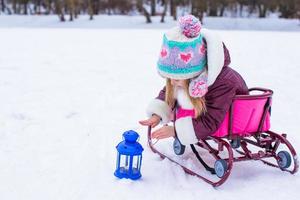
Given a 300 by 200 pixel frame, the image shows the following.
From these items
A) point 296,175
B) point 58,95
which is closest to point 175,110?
point 296,175

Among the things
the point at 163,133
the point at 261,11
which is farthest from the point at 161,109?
the point at 261,11

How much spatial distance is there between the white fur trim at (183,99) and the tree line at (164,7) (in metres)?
28.2

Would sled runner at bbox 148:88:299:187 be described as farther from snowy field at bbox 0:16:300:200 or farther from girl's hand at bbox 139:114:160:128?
girl's hand at bbox 139:114:160:128

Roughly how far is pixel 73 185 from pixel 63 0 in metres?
32.7

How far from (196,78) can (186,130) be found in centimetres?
30

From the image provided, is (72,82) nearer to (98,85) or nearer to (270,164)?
(98,85)

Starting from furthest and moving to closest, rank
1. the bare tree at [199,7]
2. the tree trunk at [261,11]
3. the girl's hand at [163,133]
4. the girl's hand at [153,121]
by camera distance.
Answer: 1. the tree trunk at [261,11]
2. the bare tree at [199,7]
3. the girl's hand at [153,121]
4. the girl's hand at [163,133]

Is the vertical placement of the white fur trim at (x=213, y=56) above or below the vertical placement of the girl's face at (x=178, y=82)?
above

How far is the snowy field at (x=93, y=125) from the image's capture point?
8.19 ft

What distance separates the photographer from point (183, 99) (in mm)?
2625

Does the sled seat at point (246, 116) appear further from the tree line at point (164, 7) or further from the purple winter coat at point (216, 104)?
the tree line at point (164, 7)

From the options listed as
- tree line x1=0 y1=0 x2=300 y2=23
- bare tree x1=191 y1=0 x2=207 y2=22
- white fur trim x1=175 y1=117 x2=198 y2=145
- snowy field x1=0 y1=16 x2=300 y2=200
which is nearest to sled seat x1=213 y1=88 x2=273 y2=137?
white fur trim x1=175 y1=117 x2=198 y2=145

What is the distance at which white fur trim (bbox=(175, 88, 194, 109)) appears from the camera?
8.48 feet

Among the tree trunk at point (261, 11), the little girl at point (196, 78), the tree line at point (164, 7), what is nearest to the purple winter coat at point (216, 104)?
the little girl at point (196, 78)
